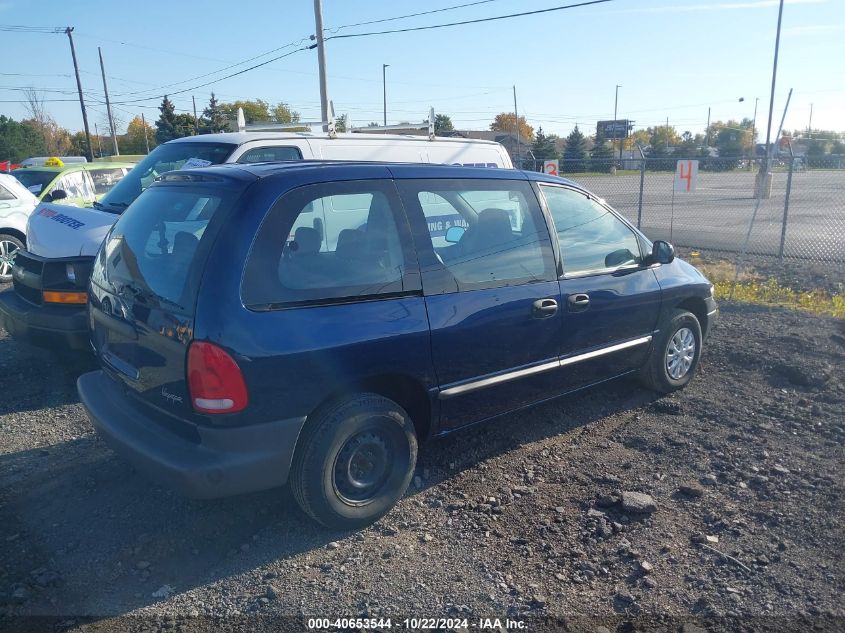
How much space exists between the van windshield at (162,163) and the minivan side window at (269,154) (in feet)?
0.49

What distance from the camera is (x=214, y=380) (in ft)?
10.1

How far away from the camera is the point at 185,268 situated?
3289 millimetres

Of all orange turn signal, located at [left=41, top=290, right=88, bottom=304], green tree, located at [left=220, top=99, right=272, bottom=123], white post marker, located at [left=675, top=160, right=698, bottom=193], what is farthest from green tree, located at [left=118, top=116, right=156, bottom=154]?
orange turn signal, located at [left=41, top=290, right=88, bottom=304]

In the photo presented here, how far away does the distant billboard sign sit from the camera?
62875 mm

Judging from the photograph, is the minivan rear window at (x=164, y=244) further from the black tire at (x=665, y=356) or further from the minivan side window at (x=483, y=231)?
the black tire at (x=665, y=356)

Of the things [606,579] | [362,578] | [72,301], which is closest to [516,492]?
[606,579]

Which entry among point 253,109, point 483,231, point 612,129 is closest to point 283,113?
point 253,109

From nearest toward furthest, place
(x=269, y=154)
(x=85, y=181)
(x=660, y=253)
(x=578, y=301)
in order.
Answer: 1. (x=578, y=301)
2. (x=660, y=253)
3. (x=269, y=154)
4. (x=85, y=181)

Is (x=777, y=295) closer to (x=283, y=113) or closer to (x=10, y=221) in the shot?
(x=10, y=221)

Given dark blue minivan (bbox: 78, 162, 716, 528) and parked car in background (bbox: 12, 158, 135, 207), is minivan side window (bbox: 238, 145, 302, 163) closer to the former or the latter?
dark blue minivan (bbox: 78, 162, 716, 528)

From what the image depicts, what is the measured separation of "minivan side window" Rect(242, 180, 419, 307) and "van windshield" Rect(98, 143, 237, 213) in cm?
316

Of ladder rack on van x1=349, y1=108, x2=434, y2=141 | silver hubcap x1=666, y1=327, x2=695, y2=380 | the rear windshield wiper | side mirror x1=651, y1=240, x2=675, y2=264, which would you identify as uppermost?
ladder rack on van x1=349, y1=108, x2=434, y2=141

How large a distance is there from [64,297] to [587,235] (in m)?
4.07

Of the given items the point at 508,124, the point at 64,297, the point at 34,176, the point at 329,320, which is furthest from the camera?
the point at 508,124
